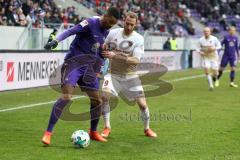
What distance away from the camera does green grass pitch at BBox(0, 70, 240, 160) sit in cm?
820

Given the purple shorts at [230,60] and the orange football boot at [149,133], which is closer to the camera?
the orange football boot at [149,133]

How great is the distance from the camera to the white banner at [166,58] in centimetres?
3014

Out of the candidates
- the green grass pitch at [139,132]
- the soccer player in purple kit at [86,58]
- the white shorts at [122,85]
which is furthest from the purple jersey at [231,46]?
the soccer player in purple kit at [86,58]

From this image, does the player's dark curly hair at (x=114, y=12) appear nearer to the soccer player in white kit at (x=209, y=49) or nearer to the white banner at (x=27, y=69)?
the white banner at (x=27, y=69)

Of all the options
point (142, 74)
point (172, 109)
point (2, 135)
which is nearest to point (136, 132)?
point (2, 135)

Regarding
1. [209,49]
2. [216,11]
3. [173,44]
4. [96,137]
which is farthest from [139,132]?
[216,11]

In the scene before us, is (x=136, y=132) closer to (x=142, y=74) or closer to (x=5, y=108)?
(x=5, y=108)

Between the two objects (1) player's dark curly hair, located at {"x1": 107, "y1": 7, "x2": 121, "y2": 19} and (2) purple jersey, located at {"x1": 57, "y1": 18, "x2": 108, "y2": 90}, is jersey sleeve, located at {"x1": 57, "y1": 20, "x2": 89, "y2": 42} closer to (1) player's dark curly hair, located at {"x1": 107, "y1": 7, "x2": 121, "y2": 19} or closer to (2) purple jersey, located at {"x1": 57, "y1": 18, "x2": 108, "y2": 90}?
(2) purple jersey, located at {"x1": 57, "y1": 18, "x2": 108, "y2": 90}

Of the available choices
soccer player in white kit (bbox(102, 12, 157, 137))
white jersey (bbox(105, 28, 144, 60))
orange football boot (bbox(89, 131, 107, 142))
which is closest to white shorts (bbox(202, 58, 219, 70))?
soccer player in white kit (bbox(102, 12, 157, 137))

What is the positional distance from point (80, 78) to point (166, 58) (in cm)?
2398

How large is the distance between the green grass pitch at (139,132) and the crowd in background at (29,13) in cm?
547

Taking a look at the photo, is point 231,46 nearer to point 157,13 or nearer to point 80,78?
point 80,78

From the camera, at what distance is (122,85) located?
10141mm

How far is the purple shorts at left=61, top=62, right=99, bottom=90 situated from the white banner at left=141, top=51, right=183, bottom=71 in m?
19.9
